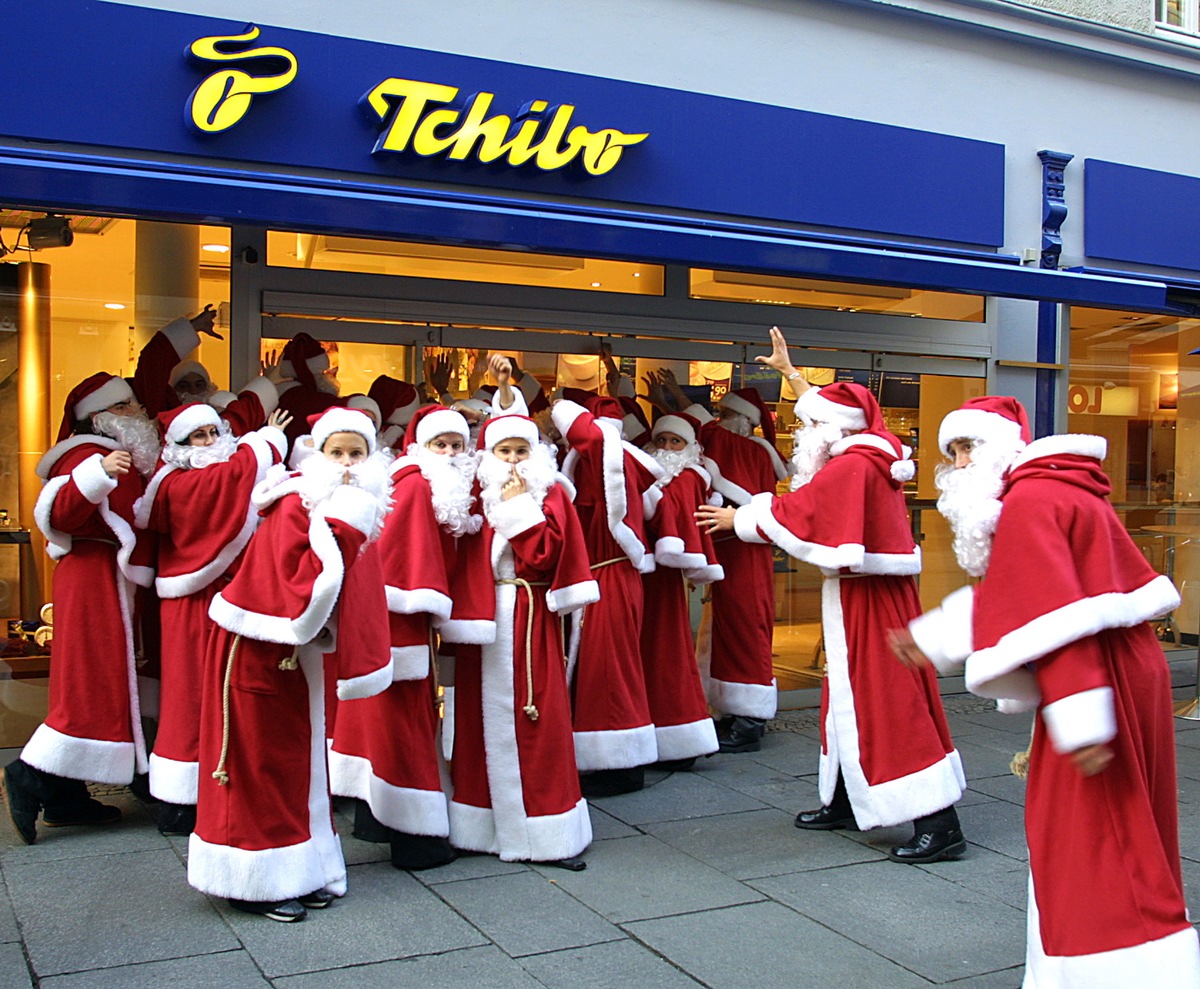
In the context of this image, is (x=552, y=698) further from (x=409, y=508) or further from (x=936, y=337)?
(x=936, y=337)

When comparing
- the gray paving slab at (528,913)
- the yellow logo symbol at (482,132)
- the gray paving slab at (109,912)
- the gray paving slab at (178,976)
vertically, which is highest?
the yellow logo symbol at (482,132)

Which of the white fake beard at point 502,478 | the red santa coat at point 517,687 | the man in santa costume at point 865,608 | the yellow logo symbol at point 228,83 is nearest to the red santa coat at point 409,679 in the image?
the red santa coat at point 517,687

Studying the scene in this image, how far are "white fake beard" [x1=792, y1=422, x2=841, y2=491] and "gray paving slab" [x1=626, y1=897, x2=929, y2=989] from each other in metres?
1.99

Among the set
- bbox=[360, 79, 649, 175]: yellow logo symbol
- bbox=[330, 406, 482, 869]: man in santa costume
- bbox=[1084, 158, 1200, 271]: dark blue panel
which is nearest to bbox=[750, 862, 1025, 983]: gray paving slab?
bbox=[330, 406, 482, 869]: man in santa costume

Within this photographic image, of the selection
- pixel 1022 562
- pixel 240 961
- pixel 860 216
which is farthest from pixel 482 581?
pixel 860 216

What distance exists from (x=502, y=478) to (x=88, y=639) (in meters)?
2.04

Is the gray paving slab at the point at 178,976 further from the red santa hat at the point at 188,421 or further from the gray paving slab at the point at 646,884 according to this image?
the red santa hat at the point at 188,421

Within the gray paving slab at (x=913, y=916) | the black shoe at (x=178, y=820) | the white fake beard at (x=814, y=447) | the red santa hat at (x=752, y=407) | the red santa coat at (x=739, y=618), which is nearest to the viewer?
the gray paving slab at (x=913, y=916)

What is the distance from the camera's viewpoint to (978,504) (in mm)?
3994

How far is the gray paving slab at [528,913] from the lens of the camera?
4.66 metres

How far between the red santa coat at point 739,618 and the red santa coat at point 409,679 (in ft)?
8.89

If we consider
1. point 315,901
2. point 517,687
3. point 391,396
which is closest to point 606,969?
point 315,901

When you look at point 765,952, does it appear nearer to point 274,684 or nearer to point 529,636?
point 529,636

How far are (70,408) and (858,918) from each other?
4241 millimetres
